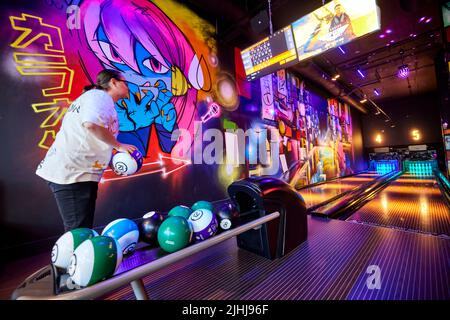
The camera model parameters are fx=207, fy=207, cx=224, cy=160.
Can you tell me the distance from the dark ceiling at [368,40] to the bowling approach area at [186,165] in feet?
0.15

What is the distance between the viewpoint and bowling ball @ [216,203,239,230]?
1284 mm

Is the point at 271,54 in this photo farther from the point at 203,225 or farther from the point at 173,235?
the point at 173,235

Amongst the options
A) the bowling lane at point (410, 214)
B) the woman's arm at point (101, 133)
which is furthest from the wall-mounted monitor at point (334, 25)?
the woman's arm at point (101, 133)

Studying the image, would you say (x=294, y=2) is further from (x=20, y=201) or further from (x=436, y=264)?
(x=20, y=201)

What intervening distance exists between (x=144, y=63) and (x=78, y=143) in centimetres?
203

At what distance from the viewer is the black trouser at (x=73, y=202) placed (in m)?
1.45

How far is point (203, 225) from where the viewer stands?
1195 millimetres

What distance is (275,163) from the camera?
5273 mm

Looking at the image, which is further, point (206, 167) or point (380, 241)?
point (206, 167)

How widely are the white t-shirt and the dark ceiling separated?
116 inches

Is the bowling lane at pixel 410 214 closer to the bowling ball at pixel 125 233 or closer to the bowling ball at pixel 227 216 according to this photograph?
the bowling ball at pixel 227 216
